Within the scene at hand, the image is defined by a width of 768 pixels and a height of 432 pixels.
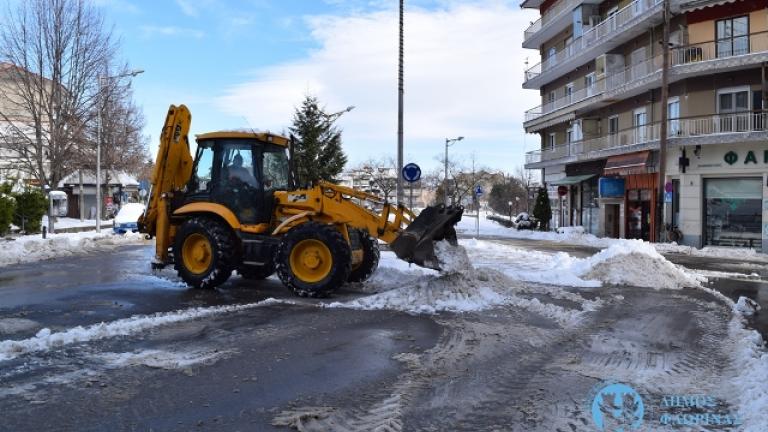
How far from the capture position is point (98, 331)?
7.43m

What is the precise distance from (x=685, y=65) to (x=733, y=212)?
22.7 feet

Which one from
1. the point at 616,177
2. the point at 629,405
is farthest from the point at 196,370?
the point at 616,177

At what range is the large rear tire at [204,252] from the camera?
11.1 metres

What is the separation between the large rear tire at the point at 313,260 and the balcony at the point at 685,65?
23.2m

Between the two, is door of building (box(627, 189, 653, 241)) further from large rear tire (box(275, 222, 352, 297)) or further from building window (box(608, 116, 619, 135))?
large rear tire (box(275, 222, 352, 297))

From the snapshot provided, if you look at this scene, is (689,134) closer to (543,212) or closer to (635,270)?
(543,212)

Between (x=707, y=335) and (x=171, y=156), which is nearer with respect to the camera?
(x=707, y=335)

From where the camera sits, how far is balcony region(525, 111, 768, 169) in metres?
26.1

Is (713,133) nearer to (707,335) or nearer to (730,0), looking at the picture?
(730,0)

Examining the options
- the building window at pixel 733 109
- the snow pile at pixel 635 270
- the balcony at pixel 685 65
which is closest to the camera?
the snow pile at pixel 635 270

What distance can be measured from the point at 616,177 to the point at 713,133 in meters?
7.48

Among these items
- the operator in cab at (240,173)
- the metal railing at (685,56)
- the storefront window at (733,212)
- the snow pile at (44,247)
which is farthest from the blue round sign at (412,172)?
the storefront window at (733,212)

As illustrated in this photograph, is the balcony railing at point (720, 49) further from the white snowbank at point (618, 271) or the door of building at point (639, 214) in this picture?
the white snowbank at point (618, 271)

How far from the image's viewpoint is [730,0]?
26.5m
